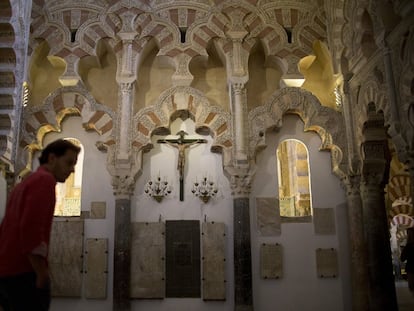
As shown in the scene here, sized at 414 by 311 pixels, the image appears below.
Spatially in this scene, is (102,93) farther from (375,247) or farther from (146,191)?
(375,247)

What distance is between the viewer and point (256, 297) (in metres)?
8.45

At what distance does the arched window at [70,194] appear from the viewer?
11.5 m

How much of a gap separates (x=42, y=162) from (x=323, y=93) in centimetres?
801

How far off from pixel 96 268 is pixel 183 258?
5.38ft

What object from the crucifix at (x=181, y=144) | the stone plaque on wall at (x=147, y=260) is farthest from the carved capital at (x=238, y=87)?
the stone plaque on wall at (x=147, y=260)

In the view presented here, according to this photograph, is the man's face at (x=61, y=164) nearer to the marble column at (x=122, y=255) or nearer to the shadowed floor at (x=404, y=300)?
the marble column at (x=122, y=255)

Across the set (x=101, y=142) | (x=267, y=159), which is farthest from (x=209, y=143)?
(x=101, y=142)

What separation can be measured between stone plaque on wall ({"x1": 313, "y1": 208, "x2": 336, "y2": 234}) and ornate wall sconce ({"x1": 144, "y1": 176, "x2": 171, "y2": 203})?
292 centimetres

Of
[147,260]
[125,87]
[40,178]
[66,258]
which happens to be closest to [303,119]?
[125,87]

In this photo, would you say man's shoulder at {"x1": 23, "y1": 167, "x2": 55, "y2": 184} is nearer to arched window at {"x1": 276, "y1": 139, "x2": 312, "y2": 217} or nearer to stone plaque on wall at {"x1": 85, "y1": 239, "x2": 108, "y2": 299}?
stone plaque on wall at {"x1": 85, "y1": 239, "x2": 108, "y2": 299}

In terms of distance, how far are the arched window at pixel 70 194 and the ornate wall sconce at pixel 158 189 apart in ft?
9.23

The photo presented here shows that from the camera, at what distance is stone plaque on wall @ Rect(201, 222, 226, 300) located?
8406 mm

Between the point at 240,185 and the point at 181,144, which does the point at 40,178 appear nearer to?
the point at 240,185

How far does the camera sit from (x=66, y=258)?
336 inches
